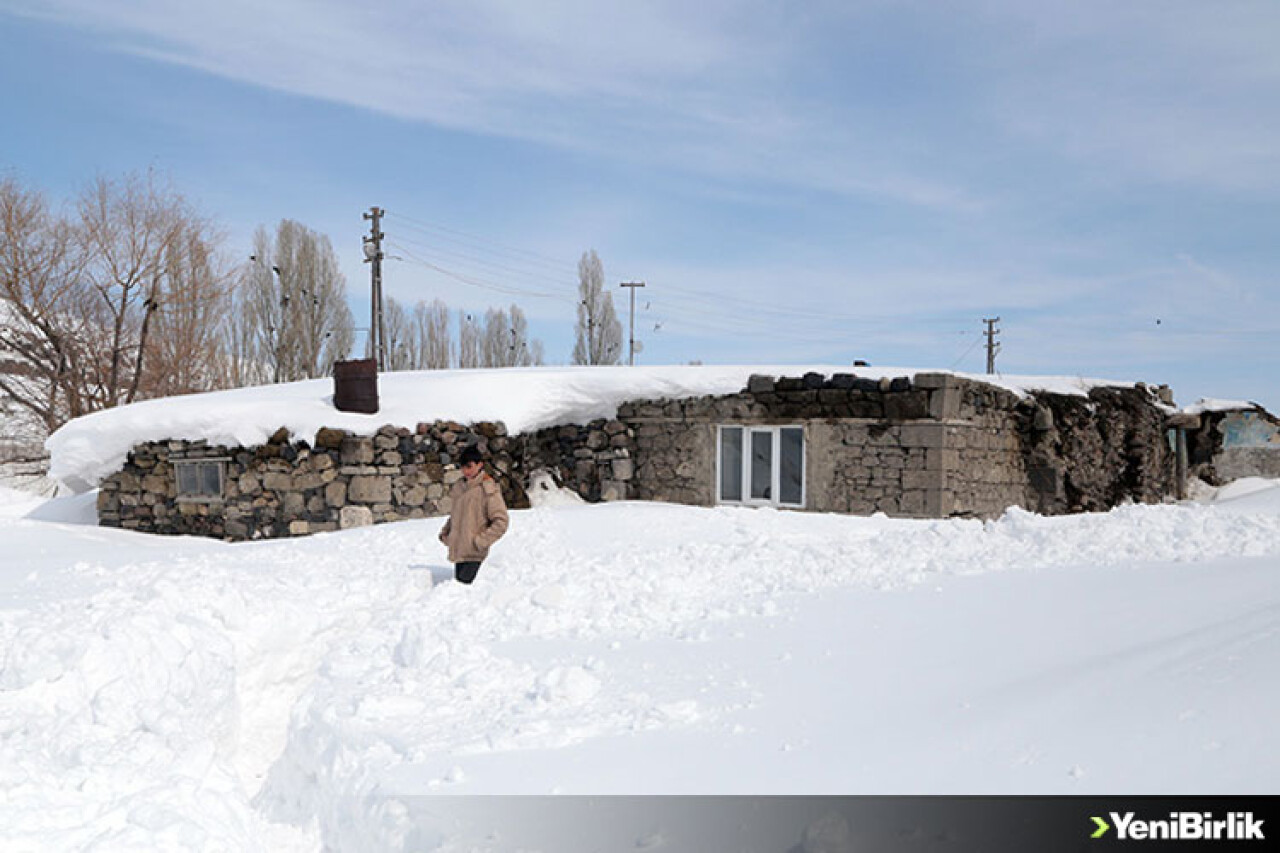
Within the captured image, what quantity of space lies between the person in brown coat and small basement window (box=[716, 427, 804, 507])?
553cm

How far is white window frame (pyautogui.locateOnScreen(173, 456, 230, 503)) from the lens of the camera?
40.3 ft

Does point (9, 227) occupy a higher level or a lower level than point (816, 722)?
higher

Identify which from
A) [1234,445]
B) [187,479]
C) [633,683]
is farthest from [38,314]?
[1234,445]

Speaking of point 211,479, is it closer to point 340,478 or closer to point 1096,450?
point 340,478

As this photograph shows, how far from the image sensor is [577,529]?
9.64 meters

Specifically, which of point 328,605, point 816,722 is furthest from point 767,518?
point 816,722

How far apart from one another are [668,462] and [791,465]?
5.69 feet

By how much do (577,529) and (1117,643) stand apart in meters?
6.22

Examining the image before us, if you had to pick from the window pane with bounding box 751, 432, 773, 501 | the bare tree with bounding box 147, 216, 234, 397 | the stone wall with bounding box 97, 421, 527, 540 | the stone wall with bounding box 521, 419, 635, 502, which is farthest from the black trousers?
the bare tree with bounding box 147, 216, 234, 397

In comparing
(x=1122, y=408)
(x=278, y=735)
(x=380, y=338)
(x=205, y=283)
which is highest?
(x=205, y=283)

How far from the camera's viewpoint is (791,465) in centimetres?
1213

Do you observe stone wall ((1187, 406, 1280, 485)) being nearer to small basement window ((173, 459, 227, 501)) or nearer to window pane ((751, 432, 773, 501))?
window pane ((751, 432, 773, 501))

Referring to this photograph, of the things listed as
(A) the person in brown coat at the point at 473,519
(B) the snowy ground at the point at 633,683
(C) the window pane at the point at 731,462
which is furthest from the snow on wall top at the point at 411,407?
(A) the person in brown coat at the point at 473,519

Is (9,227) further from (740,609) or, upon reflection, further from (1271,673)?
(1271,673)
